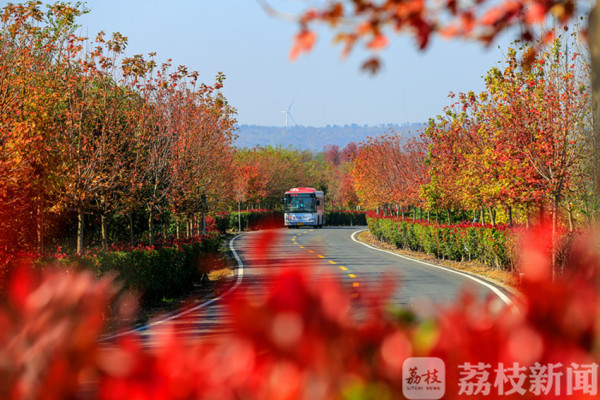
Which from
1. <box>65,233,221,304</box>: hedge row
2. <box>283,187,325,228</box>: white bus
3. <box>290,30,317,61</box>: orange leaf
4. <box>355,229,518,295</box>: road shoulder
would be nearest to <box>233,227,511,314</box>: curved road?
<box>355,229,518,295</box>: road shoulder

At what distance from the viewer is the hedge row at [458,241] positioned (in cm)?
2209

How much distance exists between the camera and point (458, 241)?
2612 cm

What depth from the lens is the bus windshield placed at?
191ft

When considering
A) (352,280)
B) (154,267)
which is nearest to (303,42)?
(154,267)

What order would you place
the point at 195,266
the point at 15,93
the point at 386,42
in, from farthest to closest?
the point at 195,266 < the point at 15,93 < the point at 386,42

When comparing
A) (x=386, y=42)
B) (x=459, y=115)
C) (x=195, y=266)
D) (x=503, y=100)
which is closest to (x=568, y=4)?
(x=386, y=42)

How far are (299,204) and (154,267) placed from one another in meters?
41.2

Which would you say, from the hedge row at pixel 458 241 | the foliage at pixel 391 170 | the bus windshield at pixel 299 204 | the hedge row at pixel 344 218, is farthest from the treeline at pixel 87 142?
the hedge row at pixel 344 218

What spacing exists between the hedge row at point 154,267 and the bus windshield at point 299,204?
114 feet

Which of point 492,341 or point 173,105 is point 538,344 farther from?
point 173,105

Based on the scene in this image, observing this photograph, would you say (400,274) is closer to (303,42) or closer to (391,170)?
(303,42)

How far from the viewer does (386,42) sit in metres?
2.64

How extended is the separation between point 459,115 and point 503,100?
9.50m

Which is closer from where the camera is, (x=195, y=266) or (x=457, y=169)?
(x=195, y=266)
